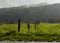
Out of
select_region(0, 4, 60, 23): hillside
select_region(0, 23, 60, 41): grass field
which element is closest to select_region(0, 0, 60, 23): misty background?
select_region(0, 4, 60, 23): hillside

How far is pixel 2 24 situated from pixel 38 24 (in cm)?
68

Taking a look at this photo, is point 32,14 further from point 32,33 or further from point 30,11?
point 32,33

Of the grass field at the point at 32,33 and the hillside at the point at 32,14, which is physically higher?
the hillside at the point at 32,14

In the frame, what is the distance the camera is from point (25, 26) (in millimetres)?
3137

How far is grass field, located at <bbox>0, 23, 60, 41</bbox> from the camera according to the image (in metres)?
2.60

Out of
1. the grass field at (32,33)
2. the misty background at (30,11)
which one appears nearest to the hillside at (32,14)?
the misty background at (30,11)

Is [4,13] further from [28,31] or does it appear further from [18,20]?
[28,31]

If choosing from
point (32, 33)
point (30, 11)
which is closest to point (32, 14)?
point (30, 11)

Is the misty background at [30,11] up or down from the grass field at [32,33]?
up

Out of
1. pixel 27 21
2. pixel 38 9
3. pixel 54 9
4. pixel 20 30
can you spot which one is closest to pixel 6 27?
pixel 20 30

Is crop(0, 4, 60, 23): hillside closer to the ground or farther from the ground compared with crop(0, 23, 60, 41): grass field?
farther from the ground

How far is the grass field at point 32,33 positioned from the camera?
2598mm

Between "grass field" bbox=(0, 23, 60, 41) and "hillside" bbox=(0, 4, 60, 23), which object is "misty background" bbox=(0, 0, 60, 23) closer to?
"hillside" bbox=(0, 4, 60, 23)

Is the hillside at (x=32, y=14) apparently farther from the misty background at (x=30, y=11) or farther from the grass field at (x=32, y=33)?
the grass field at (x=32, y=33)
